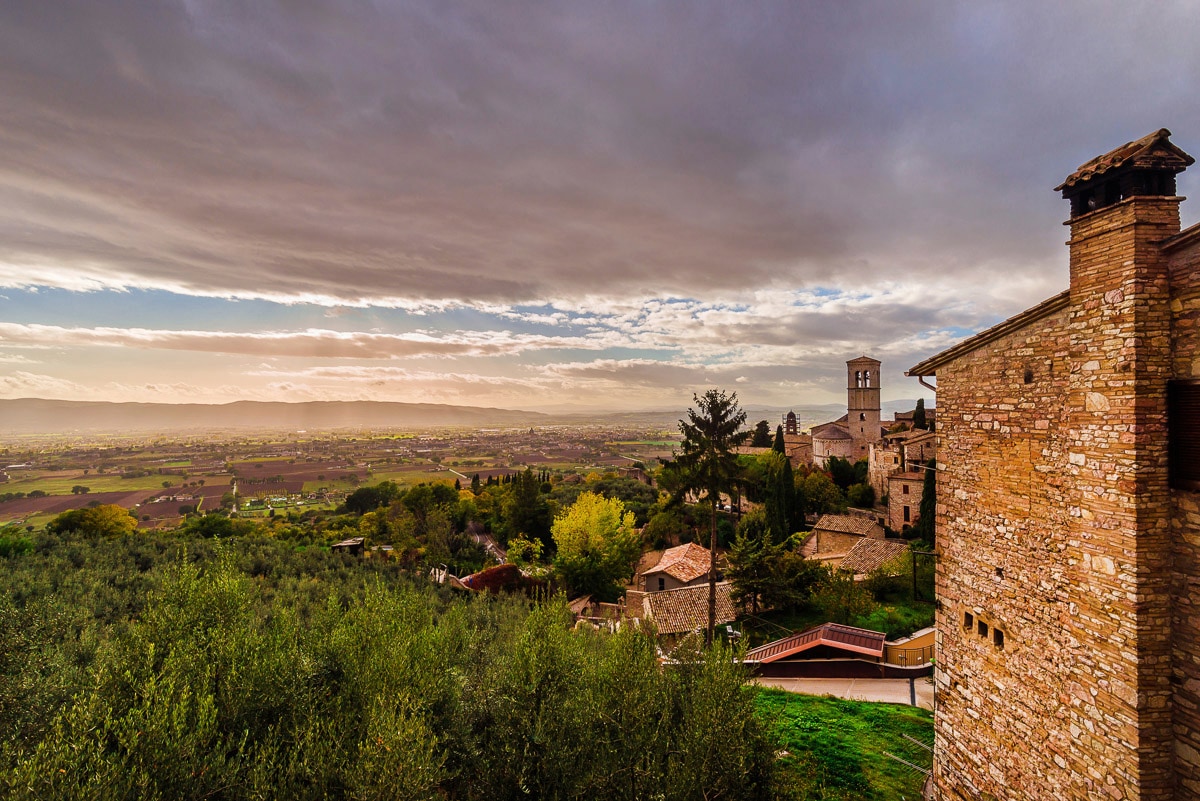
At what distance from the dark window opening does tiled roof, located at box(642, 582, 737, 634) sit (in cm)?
2091

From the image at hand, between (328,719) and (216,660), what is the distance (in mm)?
1821

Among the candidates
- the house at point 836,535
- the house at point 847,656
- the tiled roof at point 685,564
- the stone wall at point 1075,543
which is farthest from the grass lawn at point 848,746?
the house at point 836,535

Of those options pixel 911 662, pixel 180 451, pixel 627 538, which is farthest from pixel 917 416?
pixel 180 451

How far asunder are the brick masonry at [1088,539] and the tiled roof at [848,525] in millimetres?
29197

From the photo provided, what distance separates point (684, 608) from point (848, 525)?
16.3 meters

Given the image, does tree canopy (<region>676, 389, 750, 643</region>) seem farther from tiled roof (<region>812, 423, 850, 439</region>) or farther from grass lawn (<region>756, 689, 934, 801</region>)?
tiled roof (<region>812, 423, 850, 439</region>)

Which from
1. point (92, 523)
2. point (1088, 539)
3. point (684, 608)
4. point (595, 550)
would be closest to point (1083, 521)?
point (1088, 539)

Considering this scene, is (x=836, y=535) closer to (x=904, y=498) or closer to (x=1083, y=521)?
(x=904, y=498)

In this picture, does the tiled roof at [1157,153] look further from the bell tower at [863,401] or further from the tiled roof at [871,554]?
the bell tower at [863,401]

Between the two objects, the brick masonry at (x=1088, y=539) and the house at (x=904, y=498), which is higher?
the brick masonry at (x=1088, y=539)

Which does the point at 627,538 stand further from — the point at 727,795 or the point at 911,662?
the point at 727,795

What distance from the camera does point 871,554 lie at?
28312 millimetres

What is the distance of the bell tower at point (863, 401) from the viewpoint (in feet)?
170

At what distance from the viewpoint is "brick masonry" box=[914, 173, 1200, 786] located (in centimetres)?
475
